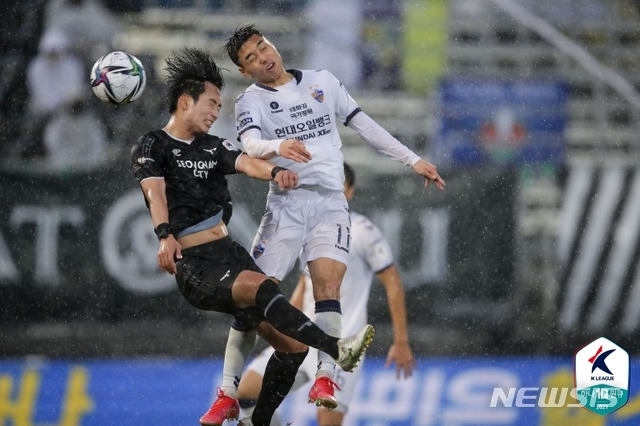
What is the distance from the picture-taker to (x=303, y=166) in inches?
269

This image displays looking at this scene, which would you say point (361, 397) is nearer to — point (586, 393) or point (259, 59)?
point (586, 393)

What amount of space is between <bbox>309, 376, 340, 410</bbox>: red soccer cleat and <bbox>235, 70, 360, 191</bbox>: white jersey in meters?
1.21

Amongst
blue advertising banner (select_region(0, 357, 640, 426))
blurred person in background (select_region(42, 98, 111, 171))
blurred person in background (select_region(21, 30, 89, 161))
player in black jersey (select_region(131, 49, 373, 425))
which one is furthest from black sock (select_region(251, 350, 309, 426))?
blurred person in background (select_region(21, 30, 89, 161))

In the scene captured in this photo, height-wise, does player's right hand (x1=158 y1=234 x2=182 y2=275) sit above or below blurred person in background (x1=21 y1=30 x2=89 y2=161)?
below

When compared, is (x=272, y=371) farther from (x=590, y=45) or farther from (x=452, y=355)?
(x=590, y=45)

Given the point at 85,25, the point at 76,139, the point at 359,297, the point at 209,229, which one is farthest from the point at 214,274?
the point at 85,25

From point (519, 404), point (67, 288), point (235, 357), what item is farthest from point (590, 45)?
point (235, 357)

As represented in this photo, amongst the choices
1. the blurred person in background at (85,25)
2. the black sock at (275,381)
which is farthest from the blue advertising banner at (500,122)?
the black sock at (275,381)

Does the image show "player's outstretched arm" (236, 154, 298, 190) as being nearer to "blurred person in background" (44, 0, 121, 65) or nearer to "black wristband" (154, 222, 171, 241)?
"black wristband" (154, 222, 171, 241)

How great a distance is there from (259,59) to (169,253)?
4.48ft

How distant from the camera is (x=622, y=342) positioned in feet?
39.2

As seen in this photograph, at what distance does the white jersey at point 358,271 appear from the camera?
8.10 meters

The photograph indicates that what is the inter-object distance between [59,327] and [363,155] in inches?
Result: 150

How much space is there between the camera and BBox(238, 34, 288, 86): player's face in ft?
22.1
